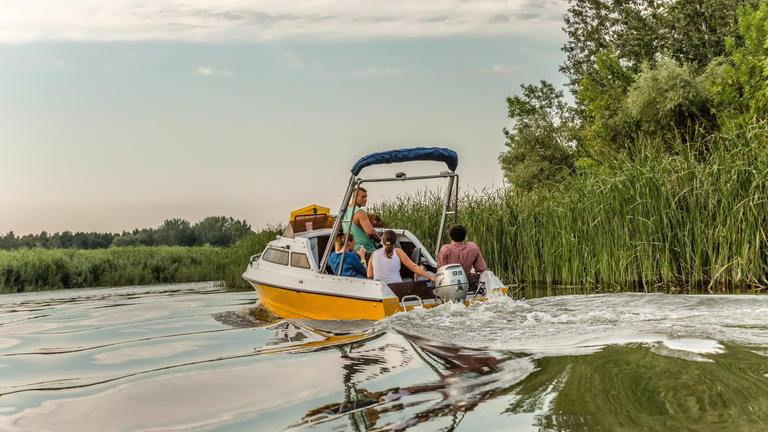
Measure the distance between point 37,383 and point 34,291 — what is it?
2366 cm

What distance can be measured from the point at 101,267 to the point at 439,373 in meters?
28.6

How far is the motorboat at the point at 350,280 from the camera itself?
340 inches

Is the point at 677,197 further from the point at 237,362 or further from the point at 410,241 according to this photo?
the point at 237,362

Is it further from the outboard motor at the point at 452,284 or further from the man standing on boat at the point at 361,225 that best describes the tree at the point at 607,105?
the outboard motor at the point at 452,284

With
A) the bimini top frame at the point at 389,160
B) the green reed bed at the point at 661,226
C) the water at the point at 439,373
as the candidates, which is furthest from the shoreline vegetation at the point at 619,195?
the bimini top frame at the point at 389,160

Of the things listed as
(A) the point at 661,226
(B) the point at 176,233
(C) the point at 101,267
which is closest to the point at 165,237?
(B) the point at 176,233

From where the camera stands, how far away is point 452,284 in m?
8.52

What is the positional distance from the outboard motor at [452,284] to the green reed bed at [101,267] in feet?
62.0

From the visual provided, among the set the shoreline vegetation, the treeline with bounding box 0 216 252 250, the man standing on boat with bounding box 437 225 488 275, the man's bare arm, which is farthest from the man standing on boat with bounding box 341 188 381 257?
the treeline with bounding box 0 216 252 250

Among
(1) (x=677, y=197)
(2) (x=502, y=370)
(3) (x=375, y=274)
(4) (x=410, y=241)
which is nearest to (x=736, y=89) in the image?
(1) (x=677, y=197)

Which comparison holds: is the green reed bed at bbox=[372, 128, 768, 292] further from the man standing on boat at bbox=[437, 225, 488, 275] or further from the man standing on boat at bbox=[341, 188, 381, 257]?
the man standing on boat at bbox=[341, 188, 381, 257]

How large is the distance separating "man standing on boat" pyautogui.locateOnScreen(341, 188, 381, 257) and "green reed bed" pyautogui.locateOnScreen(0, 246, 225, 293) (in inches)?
645

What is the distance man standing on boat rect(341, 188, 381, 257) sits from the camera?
10.3 metres

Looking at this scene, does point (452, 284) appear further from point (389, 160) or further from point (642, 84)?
point (642, 84)
